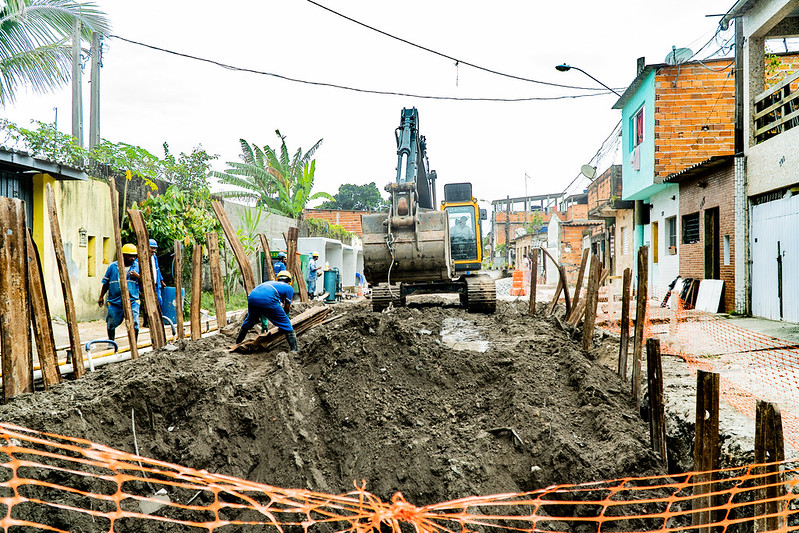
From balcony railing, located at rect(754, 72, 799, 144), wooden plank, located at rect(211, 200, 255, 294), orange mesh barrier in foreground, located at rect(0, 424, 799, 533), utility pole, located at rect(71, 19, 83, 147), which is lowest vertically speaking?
orange mesh barrier in foreground, located at rect(0, 424, 799, 533)

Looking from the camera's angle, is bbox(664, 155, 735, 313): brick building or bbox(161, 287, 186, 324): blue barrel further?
bbox(664, 155, 735, 313): brick building

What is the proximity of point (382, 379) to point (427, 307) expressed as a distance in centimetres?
591

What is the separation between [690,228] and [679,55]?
4.54 meters

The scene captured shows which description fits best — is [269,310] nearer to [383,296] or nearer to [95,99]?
[383,296]

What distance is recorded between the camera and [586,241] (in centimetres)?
2980

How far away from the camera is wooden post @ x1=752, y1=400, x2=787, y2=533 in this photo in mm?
2828

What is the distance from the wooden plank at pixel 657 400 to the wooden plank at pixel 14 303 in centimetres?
519

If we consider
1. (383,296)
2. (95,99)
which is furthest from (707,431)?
(95,99)

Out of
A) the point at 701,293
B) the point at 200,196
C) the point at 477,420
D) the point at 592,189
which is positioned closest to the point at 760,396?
the point at 477,420

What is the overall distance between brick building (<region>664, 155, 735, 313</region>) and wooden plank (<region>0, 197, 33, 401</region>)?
11.3 m

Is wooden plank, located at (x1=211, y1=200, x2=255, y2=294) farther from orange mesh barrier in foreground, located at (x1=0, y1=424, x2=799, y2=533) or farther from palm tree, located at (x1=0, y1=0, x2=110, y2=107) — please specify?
palm tree, located at (x1=0, y1=0, x2=110, y2=107)

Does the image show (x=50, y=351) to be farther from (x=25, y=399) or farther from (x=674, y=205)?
(x=674, y=205)

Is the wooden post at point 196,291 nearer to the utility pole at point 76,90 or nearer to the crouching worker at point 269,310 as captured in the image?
the crouching worker at point 269,310

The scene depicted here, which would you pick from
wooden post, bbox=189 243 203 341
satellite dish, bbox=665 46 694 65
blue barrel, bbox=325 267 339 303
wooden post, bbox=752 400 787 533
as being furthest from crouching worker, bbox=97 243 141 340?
satellite dish, bbox=665 46 694 65
